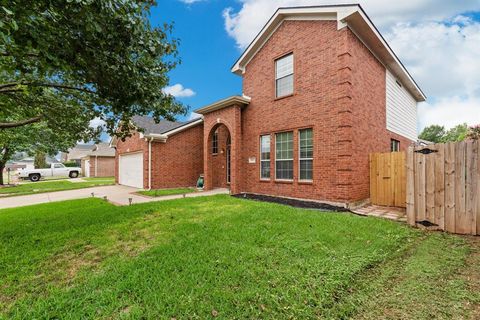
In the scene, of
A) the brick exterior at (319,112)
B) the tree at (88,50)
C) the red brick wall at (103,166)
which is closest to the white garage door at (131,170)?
the brick exterior at (319,112)

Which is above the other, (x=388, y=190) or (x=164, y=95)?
(x=164, y=95)

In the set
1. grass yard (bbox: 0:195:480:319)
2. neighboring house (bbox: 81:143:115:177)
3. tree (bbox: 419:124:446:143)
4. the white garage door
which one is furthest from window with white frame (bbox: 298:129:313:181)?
tree (bbox: 419:124:446:143)

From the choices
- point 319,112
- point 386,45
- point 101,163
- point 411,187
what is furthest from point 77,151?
point 411,187

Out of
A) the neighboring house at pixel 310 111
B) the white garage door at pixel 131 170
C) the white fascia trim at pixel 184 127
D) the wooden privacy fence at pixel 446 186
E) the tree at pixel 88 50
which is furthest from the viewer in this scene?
the white garage door at pixel 131 170

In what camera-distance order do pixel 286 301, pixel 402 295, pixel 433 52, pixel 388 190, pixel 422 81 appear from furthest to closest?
pixel 422 81
pixel 433 52
pixel 388 190
pixel 402 295
pixel 286 301

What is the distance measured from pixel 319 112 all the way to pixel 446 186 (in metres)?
4.33

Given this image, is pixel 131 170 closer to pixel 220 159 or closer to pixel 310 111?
pixel 220 159

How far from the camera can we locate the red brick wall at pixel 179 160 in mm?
13305

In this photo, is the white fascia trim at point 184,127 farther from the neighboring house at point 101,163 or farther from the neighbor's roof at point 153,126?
the neighboring house at point 101,163

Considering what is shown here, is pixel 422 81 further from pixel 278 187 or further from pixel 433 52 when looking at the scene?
pixel 278 187

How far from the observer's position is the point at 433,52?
956 cm

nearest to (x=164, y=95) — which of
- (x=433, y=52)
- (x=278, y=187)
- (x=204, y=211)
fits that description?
(x=204, y=211)

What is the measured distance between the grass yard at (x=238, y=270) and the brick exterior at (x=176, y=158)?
7.68 metres

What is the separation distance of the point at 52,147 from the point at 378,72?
2297 cm
